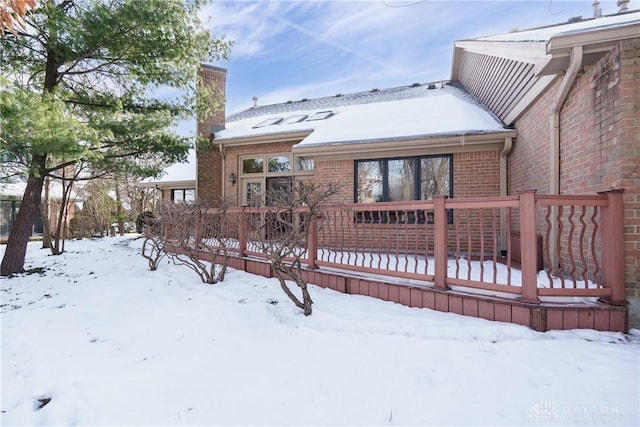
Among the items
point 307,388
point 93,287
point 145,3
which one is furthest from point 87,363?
point 145,3

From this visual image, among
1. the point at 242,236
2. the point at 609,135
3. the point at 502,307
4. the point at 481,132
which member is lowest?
the point at 502,307

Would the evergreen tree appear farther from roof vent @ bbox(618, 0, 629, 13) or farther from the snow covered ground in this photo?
roof vent @ bbox(618, 0, 629, 13)

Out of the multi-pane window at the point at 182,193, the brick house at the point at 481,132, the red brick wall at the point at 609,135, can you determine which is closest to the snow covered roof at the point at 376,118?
the brick house at the point at 481,132

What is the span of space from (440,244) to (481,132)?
13.0 feet

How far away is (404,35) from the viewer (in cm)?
791

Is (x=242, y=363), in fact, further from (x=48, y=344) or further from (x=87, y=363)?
(x=48, y=344)

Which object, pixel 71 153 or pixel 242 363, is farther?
pixel 71 153

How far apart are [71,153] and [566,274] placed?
29.4 ft

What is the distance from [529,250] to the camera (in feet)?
10.3

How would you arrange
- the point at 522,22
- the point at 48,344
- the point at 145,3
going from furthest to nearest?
the point at 522,22 < the point at 145,3 < the point at 48,344

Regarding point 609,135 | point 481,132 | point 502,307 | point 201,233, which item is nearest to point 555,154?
point 609,135

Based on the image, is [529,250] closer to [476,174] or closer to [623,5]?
[476,174]

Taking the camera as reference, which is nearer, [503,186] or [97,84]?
[503,186]

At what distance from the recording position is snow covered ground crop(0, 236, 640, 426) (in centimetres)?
223
